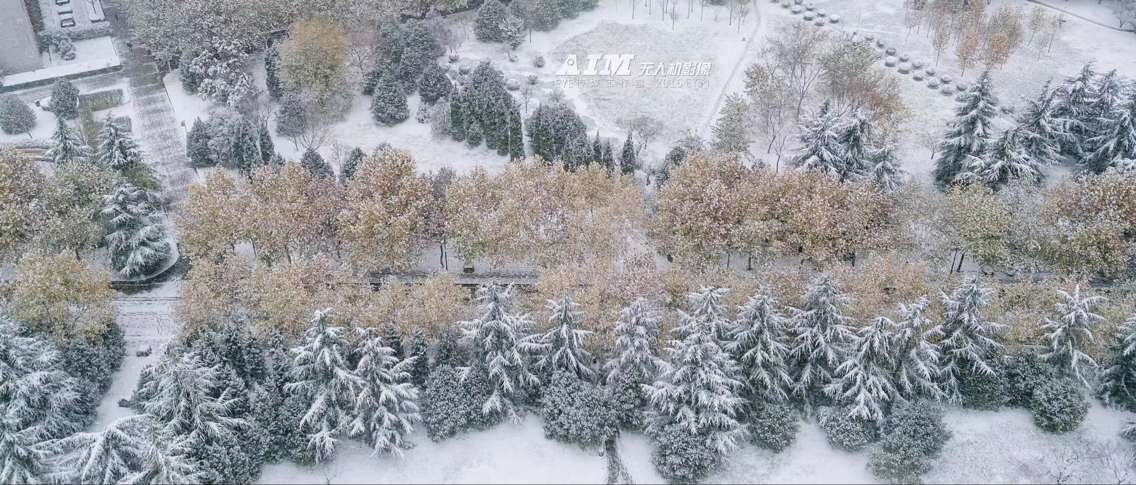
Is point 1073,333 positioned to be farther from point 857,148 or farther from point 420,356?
point 420,356

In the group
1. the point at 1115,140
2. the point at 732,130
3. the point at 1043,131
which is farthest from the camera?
the point at 732,130

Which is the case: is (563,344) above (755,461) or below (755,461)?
above

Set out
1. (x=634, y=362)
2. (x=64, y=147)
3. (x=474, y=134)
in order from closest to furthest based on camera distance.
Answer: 1. (x=634, y=362)
2. (x=64, y=147)
3. (x=474, y=134)

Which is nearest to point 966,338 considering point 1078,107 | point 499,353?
point 499,353

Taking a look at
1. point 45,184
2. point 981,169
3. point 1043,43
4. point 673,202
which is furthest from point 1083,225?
point 45,184

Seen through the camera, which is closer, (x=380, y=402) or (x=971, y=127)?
(x=380, y=402)
